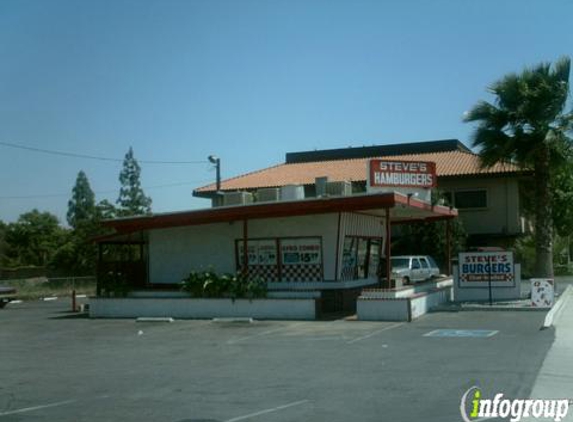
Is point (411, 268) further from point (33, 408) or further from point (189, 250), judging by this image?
point (33, 408)

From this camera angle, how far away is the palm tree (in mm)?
25781

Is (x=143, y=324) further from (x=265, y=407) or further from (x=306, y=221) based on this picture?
(x=265, y=407)

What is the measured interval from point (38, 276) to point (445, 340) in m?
45.9

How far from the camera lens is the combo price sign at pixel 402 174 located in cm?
2350

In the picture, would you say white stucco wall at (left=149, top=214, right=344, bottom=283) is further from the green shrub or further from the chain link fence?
the chain link fence

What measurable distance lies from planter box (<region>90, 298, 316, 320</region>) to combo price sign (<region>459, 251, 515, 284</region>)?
6.45 m

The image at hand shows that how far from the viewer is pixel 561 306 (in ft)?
73.8

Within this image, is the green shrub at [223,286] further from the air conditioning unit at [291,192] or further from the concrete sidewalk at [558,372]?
the concrete sidewalk at [558,372]

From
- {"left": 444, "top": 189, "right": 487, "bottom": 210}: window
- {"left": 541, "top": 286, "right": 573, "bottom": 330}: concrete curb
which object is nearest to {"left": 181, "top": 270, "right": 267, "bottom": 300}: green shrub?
{"left": 541, "top": 286, "right": 573, "bottom": 330}: concrete curb

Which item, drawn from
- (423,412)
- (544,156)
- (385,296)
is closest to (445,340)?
(385,296)

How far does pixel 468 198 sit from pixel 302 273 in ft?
77.3

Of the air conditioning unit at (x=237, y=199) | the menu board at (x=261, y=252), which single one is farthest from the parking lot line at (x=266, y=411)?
the air conditioning unit at (x=237, y=199)

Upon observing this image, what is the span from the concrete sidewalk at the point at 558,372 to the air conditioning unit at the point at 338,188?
9309 mm

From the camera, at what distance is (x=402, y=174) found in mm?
24328
